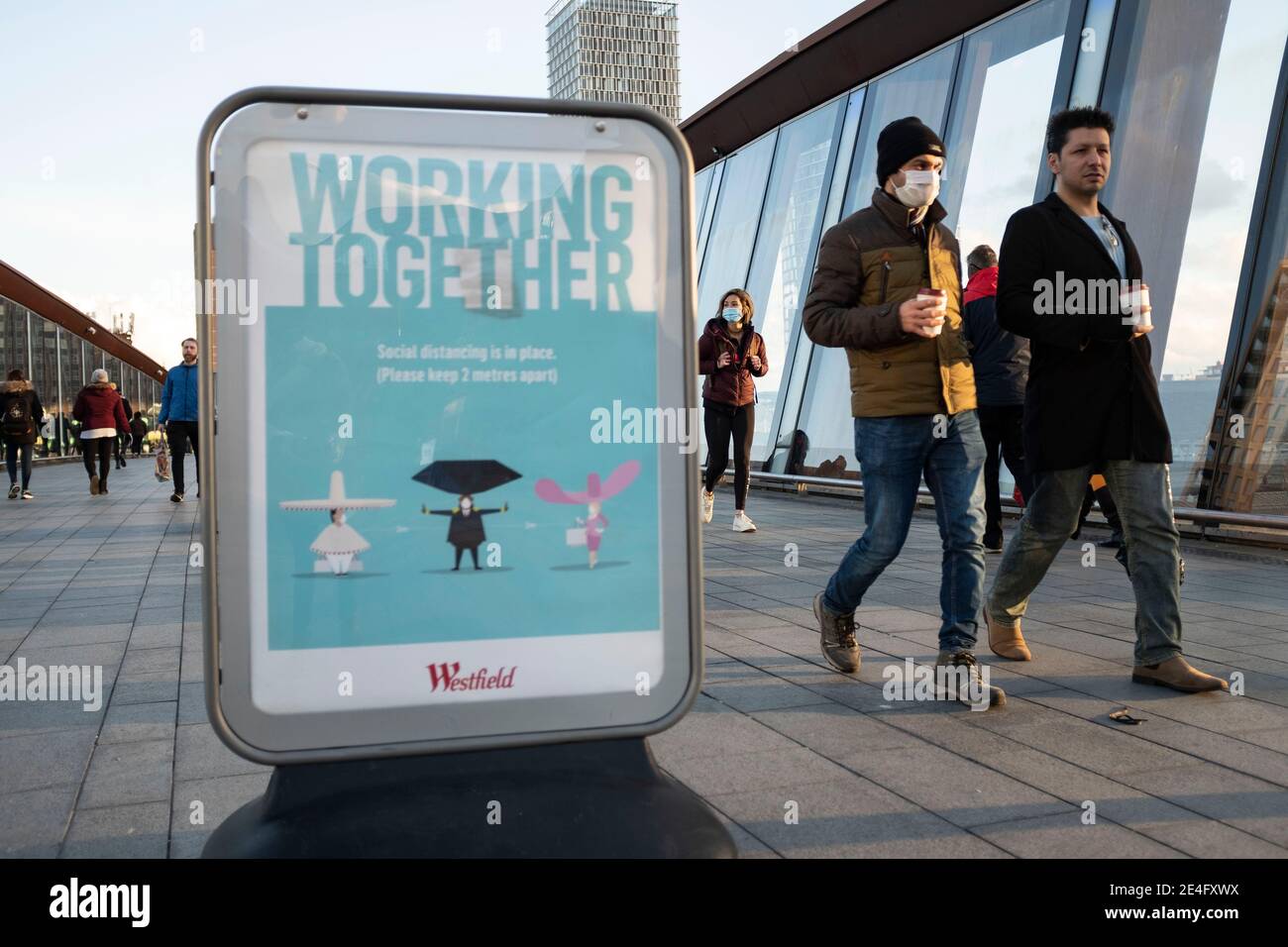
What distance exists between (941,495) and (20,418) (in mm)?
13652

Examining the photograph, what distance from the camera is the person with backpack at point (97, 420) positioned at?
50.6ft

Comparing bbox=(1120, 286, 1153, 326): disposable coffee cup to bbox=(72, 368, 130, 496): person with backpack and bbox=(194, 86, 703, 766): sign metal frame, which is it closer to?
bbox=(194, 86, 703, 766): sign metal frame

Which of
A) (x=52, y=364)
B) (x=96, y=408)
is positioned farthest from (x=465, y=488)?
(x=52, y=364)

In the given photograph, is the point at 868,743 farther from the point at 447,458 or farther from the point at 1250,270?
the point at 1250,270

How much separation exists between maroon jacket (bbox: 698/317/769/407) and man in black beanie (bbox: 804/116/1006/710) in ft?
16.0

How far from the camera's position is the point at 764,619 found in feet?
18.2

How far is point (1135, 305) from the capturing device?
4.05 metres

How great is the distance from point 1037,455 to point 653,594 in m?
2.29

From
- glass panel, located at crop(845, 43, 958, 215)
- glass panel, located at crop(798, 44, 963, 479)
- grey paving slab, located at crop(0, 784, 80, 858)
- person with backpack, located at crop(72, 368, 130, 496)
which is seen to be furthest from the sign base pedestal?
person with backpack, located at crop(72, 368, 130, 496)

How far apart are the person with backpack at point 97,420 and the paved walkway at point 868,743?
32.5 ft

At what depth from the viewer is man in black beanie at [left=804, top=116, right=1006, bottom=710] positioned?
404 cm

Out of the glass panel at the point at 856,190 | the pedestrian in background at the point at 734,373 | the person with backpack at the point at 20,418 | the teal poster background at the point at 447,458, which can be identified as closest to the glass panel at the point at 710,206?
the glass panel at the point at 856,190
